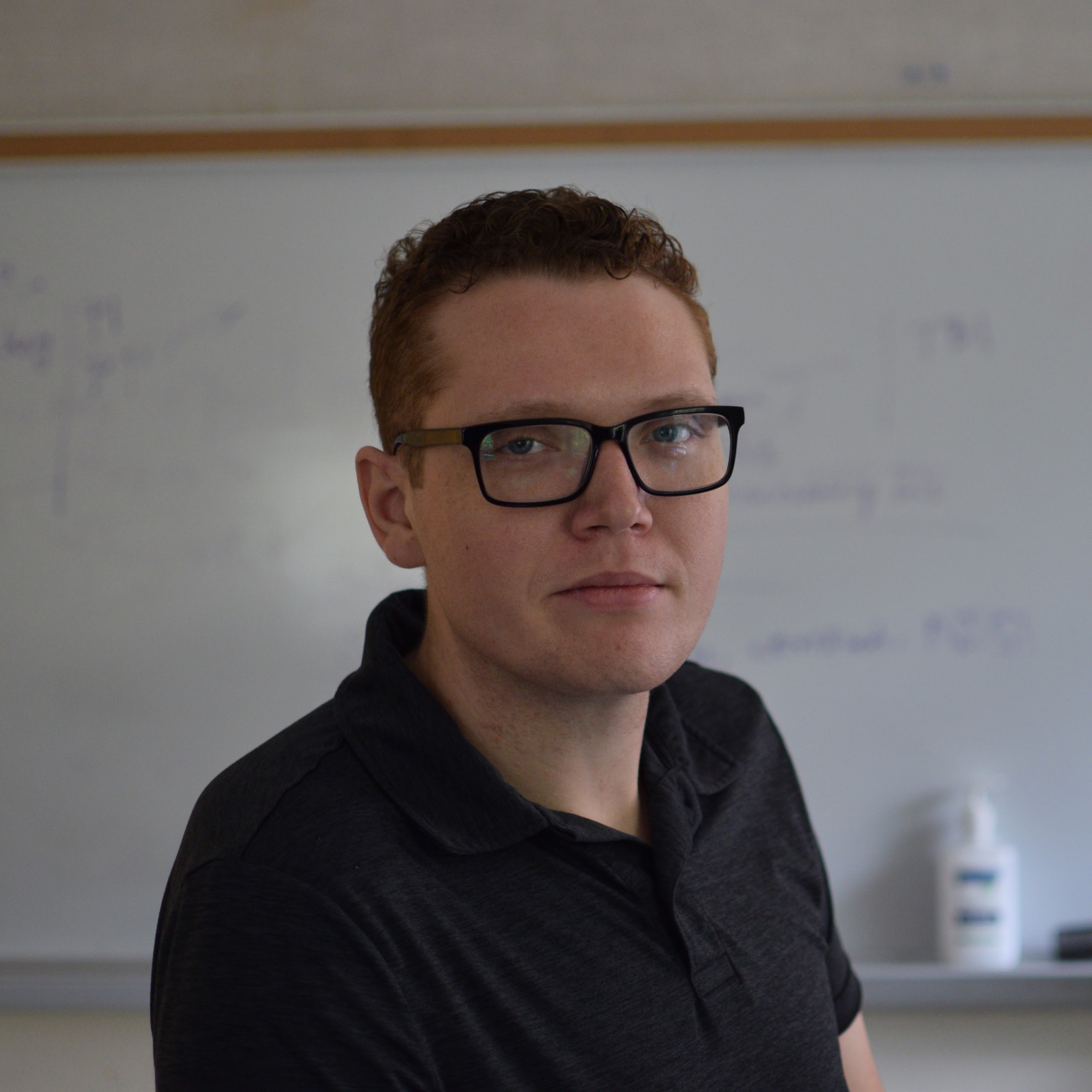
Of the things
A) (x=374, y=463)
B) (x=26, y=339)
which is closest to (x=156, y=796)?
(x=26, y=339)

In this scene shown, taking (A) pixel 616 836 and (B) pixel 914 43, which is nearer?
(A) pixel 616 836

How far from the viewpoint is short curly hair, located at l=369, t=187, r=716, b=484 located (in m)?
0.73

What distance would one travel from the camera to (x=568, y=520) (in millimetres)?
681

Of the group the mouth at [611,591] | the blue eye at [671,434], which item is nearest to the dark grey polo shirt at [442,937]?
the mouth at [611,591]

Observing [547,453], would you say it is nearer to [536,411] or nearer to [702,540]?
[536,411]

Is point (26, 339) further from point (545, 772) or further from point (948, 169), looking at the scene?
point (948, 169)

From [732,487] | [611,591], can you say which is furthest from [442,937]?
[732,487]

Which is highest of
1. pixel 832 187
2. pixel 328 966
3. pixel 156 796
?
pixel 832 187

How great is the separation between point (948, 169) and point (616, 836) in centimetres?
129

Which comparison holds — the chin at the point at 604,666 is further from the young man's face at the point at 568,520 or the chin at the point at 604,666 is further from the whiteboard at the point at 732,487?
the whiteboard at the point at 732,487

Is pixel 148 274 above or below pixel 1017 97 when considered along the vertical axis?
below

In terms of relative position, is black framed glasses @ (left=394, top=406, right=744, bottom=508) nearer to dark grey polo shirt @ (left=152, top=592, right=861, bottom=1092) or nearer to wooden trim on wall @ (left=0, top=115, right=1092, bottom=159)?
dark grey polo shirt @ (left=152, top=592, right=861, bottom=1092)

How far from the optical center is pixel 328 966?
0.56 m

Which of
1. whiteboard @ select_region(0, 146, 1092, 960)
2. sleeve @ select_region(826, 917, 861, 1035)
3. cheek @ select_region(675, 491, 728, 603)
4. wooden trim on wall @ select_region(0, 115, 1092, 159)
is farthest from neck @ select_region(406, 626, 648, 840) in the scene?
wooden trim on wall @ select_region(0, 115, 1092, 159)
